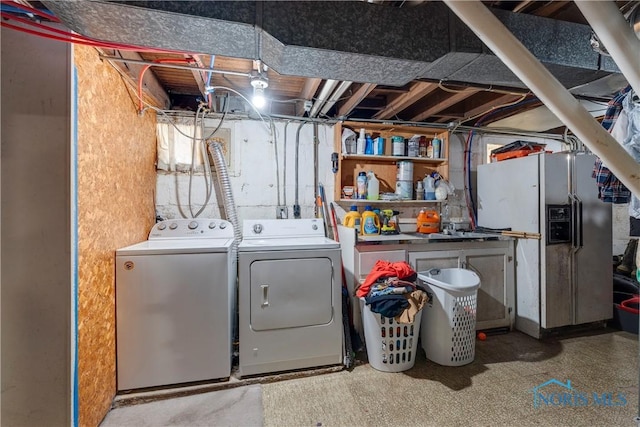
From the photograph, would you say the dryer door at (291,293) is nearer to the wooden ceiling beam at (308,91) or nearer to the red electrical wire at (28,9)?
the wooden ceiling beam at (308,91)

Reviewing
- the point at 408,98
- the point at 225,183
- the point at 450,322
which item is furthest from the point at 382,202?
the point at 225,183

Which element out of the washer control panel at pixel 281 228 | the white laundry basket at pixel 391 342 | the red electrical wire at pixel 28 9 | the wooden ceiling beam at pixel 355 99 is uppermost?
the wooden ceiling beam at pixel 355 99

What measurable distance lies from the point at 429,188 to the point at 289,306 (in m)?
2.02

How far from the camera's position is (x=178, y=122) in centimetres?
256

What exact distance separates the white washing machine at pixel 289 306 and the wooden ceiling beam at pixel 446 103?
162 cm

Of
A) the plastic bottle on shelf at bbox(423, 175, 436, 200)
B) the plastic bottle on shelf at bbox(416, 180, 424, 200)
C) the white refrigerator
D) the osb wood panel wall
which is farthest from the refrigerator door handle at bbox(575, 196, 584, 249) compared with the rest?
the osb wood panel wall

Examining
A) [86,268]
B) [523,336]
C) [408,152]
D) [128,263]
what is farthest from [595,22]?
[523,336]

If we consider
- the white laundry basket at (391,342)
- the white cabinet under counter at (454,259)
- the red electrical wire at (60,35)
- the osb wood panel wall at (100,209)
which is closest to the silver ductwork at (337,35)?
the red electrical wire at (60,35)

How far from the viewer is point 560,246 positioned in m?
2.56

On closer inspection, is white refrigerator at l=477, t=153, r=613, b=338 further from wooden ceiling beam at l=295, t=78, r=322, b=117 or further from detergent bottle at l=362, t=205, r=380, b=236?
wooden ceiling beam at l=295, t=78, r=322, b=117

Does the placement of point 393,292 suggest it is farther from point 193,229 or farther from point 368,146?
point 193,229

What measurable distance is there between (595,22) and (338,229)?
217 cm

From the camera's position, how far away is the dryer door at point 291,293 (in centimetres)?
199

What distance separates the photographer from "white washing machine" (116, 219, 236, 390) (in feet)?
5.82
